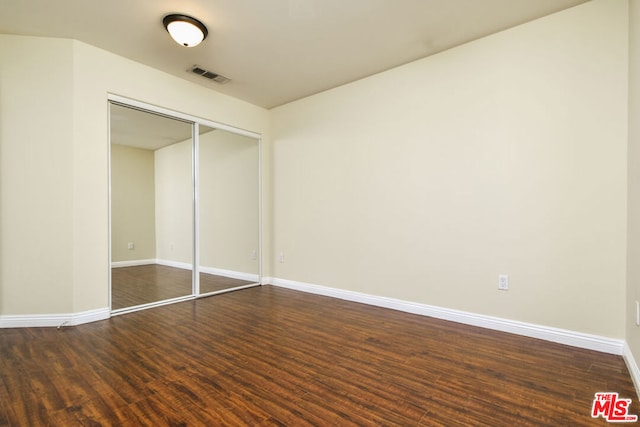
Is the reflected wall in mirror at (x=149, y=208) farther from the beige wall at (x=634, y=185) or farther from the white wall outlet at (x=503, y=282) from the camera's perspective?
the beige wall at (x=634, y=185)

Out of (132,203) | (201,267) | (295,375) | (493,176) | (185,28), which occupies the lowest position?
(295,375)

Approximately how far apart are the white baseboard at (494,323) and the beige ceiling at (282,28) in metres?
2.54

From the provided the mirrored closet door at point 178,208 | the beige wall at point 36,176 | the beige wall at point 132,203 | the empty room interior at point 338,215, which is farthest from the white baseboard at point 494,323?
the beige wall at point 36,176

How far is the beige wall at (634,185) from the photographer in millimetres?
1863

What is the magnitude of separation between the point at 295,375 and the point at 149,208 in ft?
9.25

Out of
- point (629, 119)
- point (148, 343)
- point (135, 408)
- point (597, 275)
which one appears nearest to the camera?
point (135, 408)

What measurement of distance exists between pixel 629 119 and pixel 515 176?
2.50ft

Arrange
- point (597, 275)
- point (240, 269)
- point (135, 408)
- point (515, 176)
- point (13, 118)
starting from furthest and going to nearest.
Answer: point (240, 269) → point (13, 118) → point (515, 176) → point (597, 275) → point (135, 408)

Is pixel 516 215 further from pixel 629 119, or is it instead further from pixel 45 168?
pixel 45 168

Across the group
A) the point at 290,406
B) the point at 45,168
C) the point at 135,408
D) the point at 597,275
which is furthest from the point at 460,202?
the point at 45,168

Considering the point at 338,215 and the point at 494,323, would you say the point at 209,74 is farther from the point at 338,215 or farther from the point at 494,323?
the point at 494,323

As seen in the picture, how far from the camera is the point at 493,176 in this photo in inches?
106

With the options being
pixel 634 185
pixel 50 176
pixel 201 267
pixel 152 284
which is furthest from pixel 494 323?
pixel 50 176

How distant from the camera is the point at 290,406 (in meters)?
1.62
